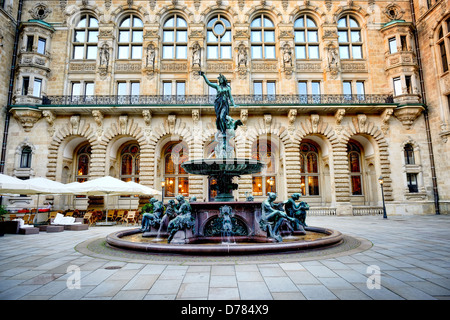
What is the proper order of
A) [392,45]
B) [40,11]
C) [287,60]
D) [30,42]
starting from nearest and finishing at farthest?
[30,42] < [287,60] < [392,45] < [40,11]

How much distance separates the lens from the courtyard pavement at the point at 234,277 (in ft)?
12.8

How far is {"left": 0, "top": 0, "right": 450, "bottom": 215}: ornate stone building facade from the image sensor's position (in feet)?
72.8

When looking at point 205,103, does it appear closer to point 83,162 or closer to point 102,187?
point 102,187

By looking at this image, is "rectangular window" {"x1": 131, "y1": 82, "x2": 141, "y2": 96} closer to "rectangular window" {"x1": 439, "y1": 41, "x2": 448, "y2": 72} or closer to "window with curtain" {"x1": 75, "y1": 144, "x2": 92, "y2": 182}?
"window with curtain" {"x1": 75, "y1": 144, "x2": 92, "y2": 182}

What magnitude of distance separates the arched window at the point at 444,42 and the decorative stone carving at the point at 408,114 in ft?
14.2

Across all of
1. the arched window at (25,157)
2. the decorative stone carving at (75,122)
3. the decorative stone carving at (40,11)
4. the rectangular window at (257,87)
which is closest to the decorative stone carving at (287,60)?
the rectangular window at (257,87)

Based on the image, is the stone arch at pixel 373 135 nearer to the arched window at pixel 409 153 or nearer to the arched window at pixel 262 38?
the arched window at pixel 409 153

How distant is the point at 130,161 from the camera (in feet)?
86.0

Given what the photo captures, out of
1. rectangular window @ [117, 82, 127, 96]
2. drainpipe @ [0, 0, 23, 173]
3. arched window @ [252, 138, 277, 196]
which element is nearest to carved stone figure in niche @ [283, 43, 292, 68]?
arched window @ [252, 138, 277, 196]

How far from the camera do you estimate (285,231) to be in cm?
896

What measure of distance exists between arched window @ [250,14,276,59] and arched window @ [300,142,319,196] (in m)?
10.3

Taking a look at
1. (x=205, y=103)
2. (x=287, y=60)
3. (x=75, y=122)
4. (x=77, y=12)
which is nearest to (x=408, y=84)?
(x=287, y=60)

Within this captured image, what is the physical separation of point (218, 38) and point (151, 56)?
23.3 ft

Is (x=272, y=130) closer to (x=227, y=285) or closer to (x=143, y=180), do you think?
(x=143, y=180)
